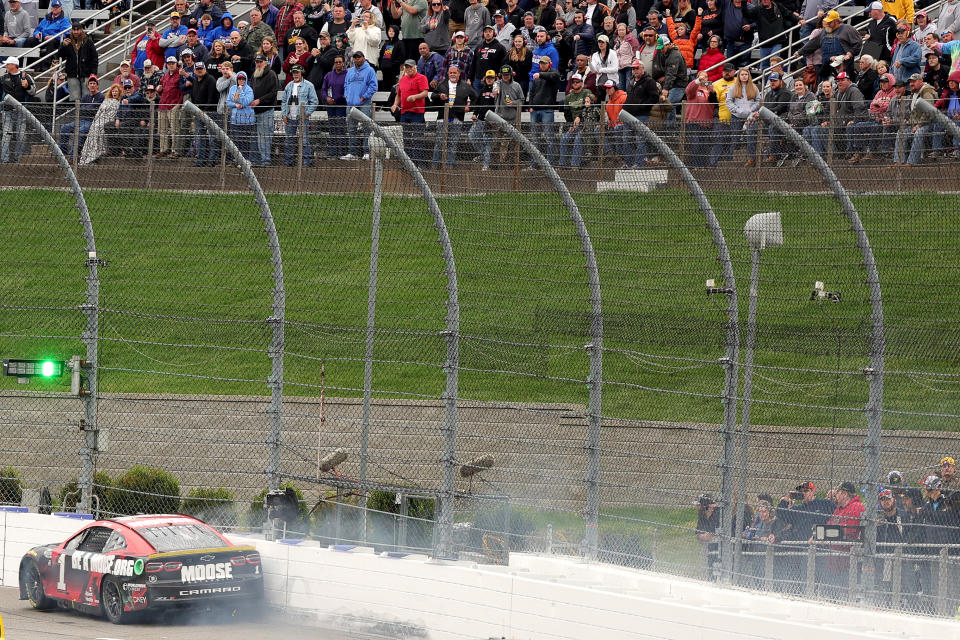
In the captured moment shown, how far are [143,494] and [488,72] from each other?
31.9 ft

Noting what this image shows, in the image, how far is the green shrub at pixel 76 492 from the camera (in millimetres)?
16186

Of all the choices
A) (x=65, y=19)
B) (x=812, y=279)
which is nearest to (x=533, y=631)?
(x=812, y=279)

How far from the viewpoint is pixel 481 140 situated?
13516mm

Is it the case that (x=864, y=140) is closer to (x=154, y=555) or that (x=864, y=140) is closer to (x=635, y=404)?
(x=635, y=404)

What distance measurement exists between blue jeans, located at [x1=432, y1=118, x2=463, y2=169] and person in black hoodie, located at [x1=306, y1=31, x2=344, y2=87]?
10.6m

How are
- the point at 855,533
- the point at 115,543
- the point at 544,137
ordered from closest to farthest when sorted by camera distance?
the point at 855,533, the point at 115,543, the point at 544,137

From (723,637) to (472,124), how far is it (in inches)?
237

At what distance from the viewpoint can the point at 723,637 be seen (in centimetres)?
970

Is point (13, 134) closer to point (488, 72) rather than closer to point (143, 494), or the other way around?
point (143, 494)

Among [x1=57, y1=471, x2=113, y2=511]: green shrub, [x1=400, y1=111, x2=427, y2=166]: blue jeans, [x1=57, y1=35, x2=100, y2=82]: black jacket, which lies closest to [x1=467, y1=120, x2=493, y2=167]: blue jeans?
[x1=400, y1=111, x2=427, y2=166]: blue jeans

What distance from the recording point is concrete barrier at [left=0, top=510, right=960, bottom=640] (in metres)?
9.72

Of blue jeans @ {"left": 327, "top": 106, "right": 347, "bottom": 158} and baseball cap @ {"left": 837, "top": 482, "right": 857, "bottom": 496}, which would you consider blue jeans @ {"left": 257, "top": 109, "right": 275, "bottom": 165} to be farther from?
baseball cap @ {"left": 837, "top": 482, "right": 857, "bottom": 496}

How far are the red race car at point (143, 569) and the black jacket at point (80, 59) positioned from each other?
15445 millimetres

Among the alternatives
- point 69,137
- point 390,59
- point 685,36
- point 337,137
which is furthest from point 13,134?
point 685,36
